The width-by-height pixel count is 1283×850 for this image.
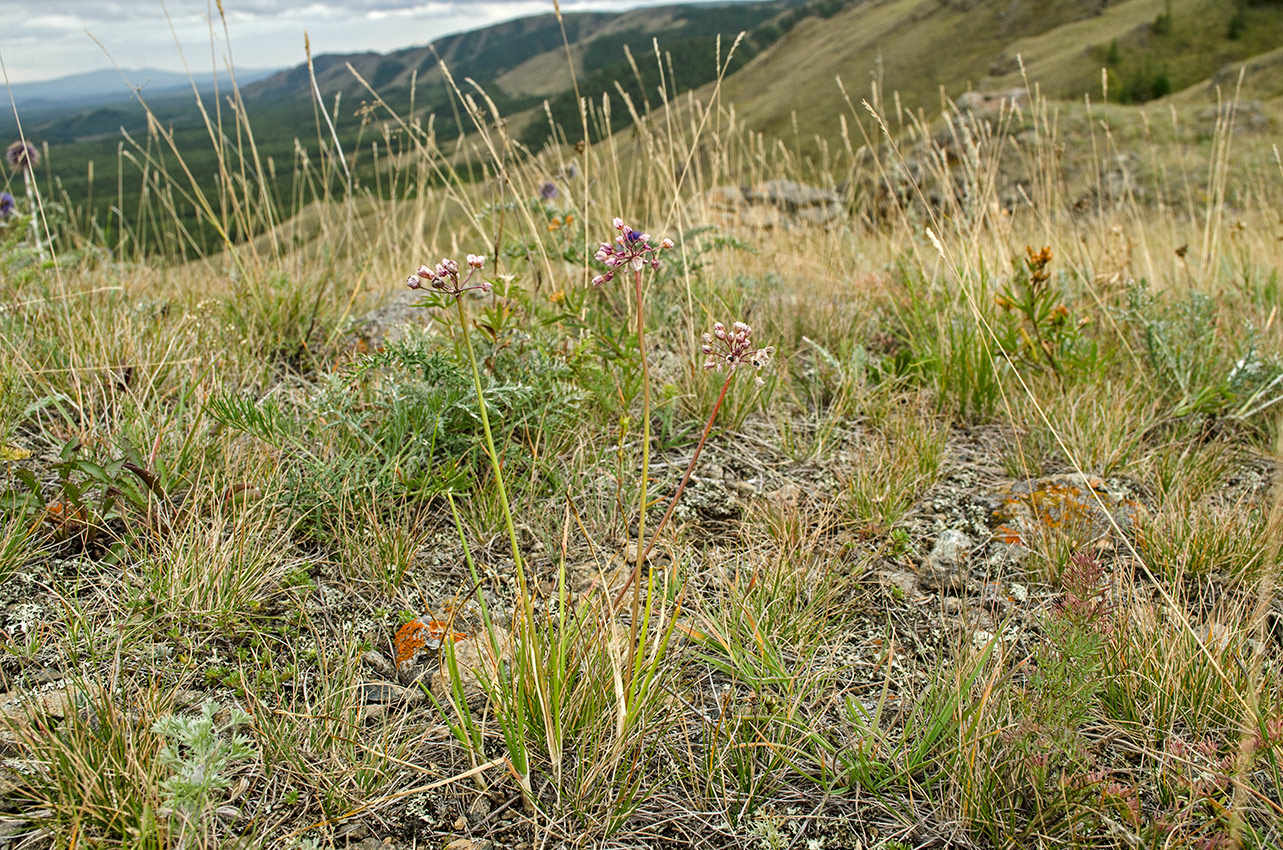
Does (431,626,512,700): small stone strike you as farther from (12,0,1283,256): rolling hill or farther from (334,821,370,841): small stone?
(12,0,1283,256): rolling hill

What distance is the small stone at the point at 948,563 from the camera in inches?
75.7

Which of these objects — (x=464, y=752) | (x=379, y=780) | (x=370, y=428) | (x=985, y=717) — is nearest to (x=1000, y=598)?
(x=985, y=717)

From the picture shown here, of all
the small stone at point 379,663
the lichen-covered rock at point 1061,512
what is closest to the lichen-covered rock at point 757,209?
the lichen-covered rock at point 1061,512

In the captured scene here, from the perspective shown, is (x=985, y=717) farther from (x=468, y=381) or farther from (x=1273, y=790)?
(x=468, y=381)

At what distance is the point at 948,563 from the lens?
1987 mm

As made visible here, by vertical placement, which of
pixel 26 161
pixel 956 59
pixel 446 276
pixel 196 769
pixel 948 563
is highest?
pixel 956 59

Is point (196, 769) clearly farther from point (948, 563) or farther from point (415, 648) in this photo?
point (948, 563)

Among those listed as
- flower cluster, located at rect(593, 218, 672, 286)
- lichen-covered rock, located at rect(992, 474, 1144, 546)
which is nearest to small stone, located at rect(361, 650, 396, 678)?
flower cluster, located at rect(593, 218, 672, 286)

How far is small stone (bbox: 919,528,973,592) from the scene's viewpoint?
6.31 ft

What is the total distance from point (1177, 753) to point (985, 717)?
38cm

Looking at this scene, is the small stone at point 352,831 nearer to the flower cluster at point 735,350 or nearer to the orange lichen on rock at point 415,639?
the orange lichen on rock at point 415,639

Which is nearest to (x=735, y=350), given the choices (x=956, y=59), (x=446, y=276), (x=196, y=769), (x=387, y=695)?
(x=446, y=276)

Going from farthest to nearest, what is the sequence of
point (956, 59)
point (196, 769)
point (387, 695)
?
point (956, 59) → point (387, 695) → point (196, 769)

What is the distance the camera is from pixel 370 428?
2.25m
